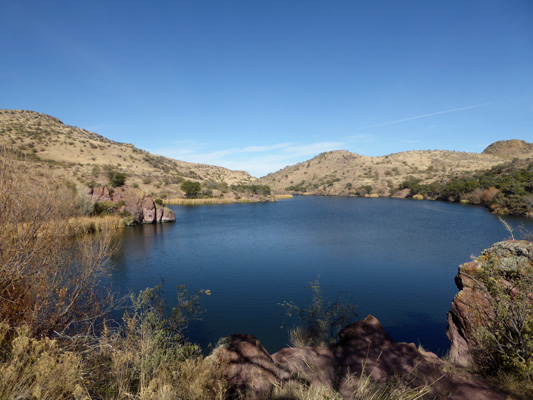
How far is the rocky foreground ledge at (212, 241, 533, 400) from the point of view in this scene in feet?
16.0

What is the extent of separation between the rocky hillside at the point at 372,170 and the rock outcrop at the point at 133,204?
65.3 metres

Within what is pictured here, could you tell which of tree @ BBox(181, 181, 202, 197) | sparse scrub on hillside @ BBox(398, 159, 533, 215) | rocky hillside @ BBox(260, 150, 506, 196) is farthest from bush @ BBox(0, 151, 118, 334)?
rocky hillside @ BBox(260, 150, 506, 196)

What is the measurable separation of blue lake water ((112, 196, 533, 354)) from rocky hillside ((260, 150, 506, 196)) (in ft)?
192

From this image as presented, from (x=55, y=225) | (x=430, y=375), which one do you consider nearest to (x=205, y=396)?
(x=430, y=375)

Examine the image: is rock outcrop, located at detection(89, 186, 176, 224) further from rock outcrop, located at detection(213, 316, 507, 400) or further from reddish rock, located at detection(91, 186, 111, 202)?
rock outcrop, located at detection(213, 316, 507, 400)

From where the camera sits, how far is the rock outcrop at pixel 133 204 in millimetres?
31547

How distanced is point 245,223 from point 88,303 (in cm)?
2693

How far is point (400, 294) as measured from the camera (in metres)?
13.0

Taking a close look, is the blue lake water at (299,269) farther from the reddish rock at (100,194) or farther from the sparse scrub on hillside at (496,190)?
the sparse scrub on hillside at (496,190)

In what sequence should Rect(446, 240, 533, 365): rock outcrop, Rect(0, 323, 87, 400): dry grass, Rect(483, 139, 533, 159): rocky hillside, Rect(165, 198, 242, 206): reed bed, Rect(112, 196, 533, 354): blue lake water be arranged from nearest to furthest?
Rect(0, 323, 87, 400): dry grass → Rect(446, 240, 533, 365): rock outcrop → Rect(112, 196, 533, 354): blue lake water → Rect(165, 198, 242, 206): reed bed → Rect(483, 139, 533, 159): rocky hillside

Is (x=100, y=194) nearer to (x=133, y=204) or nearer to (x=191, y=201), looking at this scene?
(x=133, y=204)

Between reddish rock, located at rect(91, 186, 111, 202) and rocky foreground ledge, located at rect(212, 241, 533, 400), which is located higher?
reddish rock, located at rect(91, 186, 111, 202)

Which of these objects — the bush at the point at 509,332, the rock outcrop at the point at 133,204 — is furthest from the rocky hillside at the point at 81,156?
the bush at the point at 509,332

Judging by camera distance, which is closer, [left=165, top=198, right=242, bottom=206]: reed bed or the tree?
[left=165, top=198, right=242, bottom=206]: reed bed
